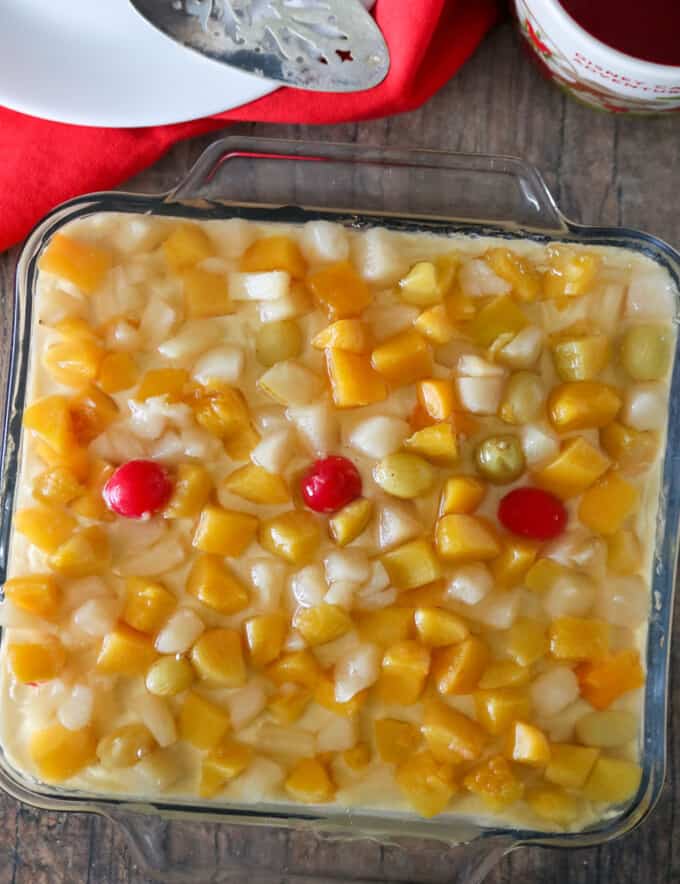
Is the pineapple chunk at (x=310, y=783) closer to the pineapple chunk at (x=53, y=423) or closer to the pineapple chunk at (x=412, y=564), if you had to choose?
the pineapple chunk at (x=412, y=564)

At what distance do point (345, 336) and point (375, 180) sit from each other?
37cm

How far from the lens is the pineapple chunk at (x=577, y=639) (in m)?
1.90

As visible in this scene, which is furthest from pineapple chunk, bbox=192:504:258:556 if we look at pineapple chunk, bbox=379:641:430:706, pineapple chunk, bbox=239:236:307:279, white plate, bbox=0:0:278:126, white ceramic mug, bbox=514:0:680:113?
white ceramic mug, bbox=514:0:680:113

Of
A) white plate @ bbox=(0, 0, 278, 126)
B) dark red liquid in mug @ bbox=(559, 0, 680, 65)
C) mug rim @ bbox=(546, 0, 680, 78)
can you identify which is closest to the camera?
mug rim @ bbox=(546, 0, 680, 78)

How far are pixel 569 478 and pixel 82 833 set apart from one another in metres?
1.25

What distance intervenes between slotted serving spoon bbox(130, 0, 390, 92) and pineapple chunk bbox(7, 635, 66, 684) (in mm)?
1191

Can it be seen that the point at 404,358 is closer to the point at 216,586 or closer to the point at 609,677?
the point at 216,586

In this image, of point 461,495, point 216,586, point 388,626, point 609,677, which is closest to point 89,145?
point 216,586

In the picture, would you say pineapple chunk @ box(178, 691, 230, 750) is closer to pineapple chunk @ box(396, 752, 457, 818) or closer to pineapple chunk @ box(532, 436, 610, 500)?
pineapple chunk @ box(396, 752, 457, 818)

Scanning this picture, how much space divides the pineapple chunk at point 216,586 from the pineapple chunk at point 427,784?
1.48 ft

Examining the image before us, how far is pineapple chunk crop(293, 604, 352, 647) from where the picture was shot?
1866 millimetres

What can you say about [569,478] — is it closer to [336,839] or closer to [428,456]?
[428,456]

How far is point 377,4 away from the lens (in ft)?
6.47

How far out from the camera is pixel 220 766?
188 centimetres
